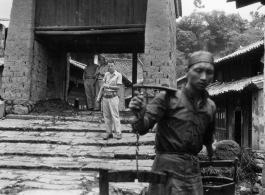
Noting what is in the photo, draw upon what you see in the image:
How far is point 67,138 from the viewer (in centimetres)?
711

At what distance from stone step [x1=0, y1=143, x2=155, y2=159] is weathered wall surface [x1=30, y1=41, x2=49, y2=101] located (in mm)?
3236

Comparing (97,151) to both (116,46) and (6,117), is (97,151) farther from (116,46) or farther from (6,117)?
(116,46)

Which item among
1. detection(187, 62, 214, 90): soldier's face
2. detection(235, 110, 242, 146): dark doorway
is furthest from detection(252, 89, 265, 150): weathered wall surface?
detection(187, 62, 214, 90): soldier's face

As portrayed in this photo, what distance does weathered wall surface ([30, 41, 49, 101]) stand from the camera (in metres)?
9.60

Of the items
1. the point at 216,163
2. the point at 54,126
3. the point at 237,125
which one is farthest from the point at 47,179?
the point at 237,125

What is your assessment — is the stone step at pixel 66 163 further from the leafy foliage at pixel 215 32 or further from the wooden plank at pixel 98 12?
the leafy foliage at pixel 215 32

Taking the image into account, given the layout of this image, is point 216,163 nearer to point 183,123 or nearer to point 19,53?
point 183,123

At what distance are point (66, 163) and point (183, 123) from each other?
12.3 feet

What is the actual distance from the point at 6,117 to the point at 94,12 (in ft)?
13.6

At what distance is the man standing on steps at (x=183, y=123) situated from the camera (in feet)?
7.61

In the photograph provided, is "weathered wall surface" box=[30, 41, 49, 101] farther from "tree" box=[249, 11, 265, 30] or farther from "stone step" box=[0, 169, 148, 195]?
"tree" box=[249, 11, 265, 30]

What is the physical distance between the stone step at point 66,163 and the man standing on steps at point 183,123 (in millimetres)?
2840

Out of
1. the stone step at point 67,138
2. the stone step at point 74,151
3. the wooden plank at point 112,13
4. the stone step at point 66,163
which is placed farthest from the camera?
the wooden plank at point 112,13

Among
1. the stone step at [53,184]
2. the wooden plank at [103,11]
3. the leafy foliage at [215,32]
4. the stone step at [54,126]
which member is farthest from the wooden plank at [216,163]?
the leafy foliage at [215,32]
